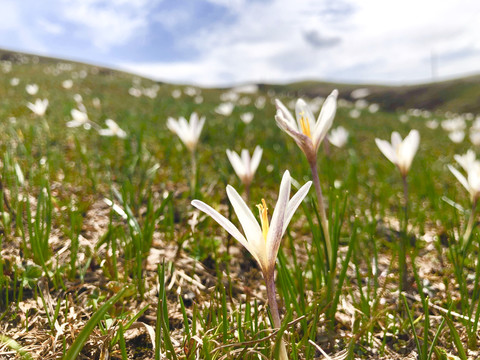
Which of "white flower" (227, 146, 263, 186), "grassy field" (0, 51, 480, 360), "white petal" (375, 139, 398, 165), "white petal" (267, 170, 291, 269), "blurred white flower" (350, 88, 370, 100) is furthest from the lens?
"blurred white flower" (350, 88, 370, 100)

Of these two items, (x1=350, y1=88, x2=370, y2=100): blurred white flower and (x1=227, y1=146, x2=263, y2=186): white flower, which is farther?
(x1=350, y1=88, x2=370, y2=100): blurred white flower

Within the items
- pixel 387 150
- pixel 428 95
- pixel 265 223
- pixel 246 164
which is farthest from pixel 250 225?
pixel 428 95

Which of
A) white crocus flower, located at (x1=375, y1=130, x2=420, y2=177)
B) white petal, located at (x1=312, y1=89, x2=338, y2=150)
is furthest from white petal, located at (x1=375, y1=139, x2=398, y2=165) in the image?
white petal, located at (x1=312, y1=89, x2=338, y2=150)

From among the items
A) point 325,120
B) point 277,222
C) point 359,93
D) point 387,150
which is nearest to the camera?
point 277,222

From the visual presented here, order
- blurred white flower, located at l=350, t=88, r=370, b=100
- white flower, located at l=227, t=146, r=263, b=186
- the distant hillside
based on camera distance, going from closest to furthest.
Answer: white flower, located at l=227, t=146, r=263, b=186
the distant hillside
blurred white flower, located at l=350, t=88, r=370, b=100

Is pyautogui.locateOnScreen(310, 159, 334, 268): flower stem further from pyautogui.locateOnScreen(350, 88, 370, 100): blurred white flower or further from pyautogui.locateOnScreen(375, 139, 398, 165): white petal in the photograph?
pyautogui.locateOnScreen(350, 88, 370, 100): blurred white flower

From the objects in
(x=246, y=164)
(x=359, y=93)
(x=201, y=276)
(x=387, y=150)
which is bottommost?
(x=201, y=276)

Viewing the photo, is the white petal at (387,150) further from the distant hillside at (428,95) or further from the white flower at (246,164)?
the distant hillside at (428,95)

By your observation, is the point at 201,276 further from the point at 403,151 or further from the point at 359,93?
the point at 359,93
